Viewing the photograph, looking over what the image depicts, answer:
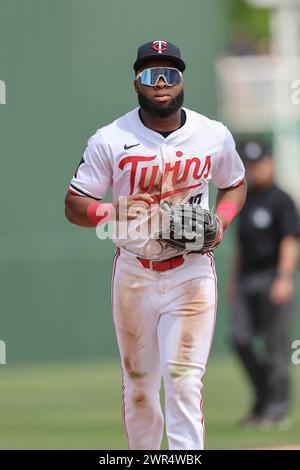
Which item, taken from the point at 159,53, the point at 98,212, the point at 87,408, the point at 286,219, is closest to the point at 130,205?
the point at 98,212

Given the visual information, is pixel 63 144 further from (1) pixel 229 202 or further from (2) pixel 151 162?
(2) pixel 151 162

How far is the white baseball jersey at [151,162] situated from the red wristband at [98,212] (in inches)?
5.2

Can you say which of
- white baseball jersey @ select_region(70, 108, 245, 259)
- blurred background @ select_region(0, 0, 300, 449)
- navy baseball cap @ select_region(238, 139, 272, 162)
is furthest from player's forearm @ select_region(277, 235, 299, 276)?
blurred background @ select_region(0, 0, 300, 449)

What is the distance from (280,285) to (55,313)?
5.93 metres

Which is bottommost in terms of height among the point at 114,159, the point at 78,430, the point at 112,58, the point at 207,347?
the point at 78,430

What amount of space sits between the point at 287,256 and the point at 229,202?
13.3 ft

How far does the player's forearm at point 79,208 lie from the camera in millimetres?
6082

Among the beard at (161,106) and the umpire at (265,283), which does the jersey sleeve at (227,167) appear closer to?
the beard at (161,106)

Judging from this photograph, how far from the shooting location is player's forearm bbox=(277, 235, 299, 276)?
33.5ft

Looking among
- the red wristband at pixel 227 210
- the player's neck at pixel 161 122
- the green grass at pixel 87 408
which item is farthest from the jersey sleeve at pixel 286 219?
the player's neck at pixel 161 122

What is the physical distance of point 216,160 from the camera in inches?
243

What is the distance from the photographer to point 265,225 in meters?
10.5
